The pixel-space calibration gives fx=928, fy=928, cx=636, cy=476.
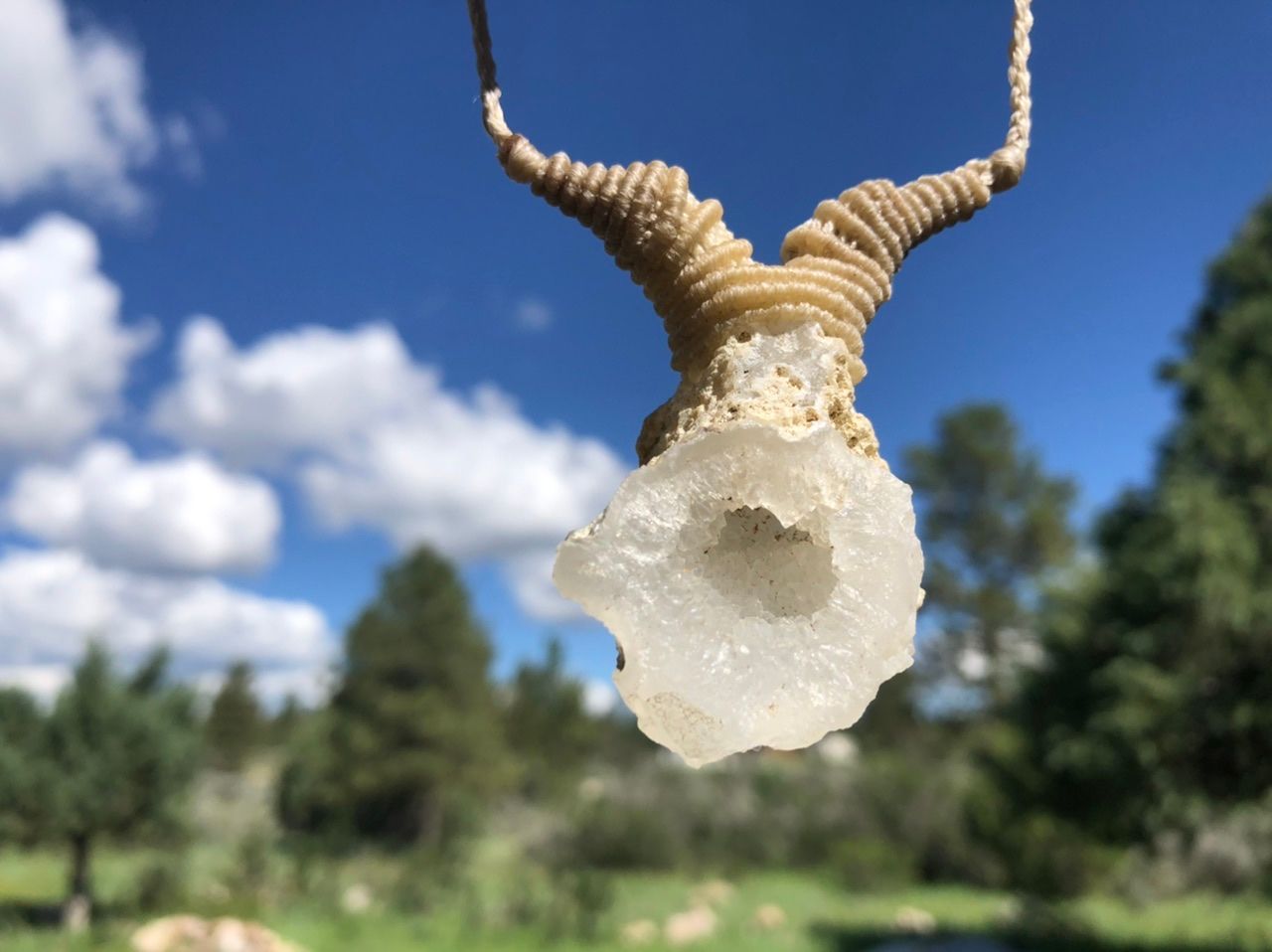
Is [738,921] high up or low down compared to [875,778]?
down

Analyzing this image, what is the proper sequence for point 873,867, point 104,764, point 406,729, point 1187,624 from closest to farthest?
point 1187,624, point 104,764, point 873,867, point 406,729

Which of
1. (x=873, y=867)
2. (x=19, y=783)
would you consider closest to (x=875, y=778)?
(x=873, y=867)

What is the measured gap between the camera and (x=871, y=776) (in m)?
22.8

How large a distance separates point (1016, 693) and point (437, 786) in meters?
17.0

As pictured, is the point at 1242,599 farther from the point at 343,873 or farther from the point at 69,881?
the point at 343,873

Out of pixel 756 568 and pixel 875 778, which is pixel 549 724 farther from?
pixel 756 568

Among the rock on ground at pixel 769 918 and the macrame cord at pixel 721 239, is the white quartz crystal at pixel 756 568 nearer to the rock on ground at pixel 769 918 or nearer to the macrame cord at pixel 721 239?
the macrame cord at pixel 721 239

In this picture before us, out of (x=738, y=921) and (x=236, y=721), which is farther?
(x=236, y=721)

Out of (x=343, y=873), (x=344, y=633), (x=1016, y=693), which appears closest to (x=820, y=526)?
(x=1016, y=693)

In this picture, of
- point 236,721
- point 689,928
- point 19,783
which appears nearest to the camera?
point 19,783

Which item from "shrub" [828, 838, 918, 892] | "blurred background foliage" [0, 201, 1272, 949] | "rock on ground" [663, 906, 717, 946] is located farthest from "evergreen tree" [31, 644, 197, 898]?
"shrub" [828, 838, 918, 892]

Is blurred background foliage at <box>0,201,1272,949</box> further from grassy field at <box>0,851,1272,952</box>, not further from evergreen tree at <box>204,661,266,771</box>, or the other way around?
evergreen tree at <box>204,661,266,771</box>

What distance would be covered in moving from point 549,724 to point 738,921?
19272 mm

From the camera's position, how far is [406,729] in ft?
82.6
